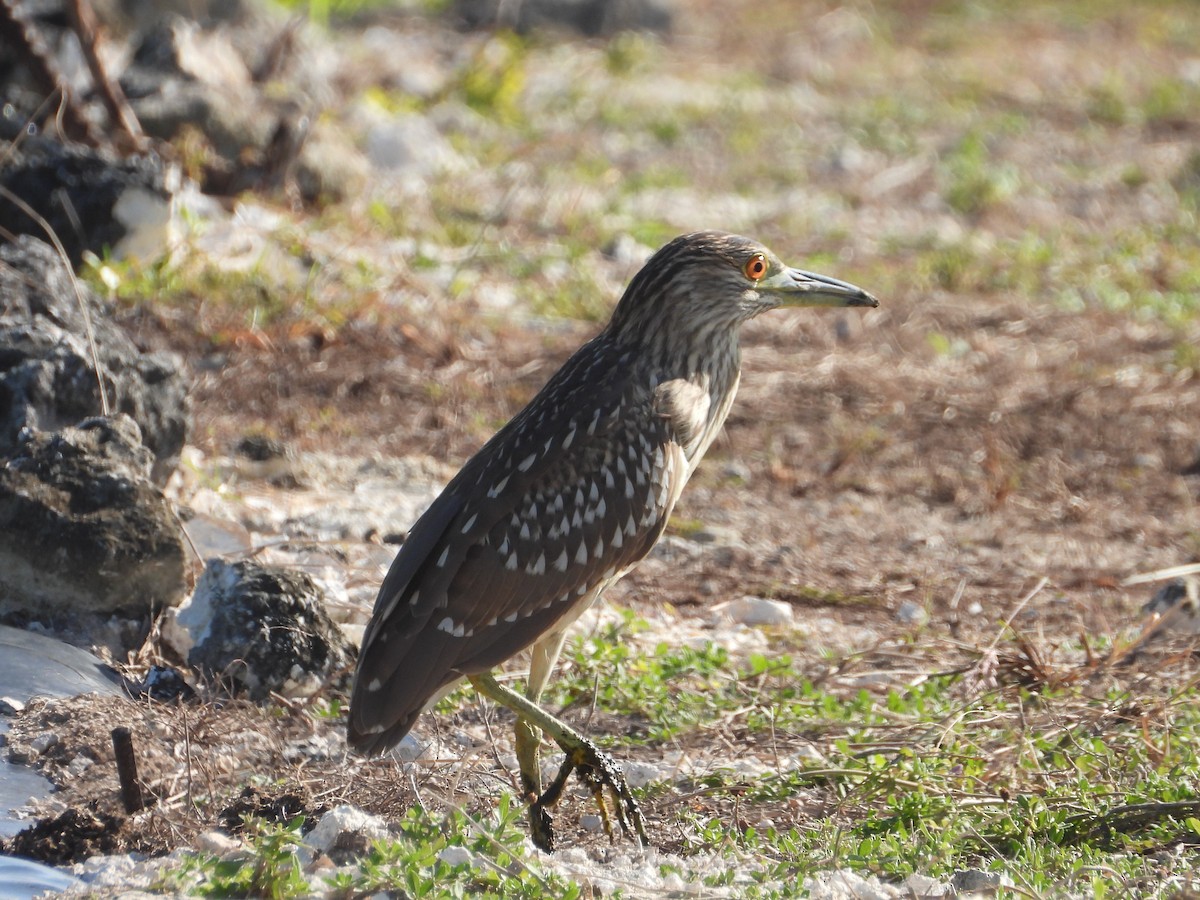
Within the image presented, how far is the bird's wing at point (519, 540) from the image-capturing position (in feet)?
14.5

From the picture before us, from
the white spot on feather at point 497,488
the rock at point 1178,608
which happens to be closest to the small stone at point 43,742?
the white spot on feather at point 497,488

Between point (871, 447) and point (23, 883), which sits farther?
point (871, 447)

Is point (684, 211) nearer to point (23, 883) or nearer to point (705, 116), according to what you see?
point (705, 116)

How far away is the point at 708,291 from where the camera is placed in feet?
17.1

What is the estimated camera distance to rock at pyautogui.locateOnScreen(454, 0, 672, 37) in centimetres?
1552

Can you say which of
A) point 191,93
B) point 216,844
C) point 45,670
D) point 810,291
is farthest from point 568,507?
point 191,93

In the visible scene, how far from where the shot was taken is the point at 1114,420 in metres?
8.35

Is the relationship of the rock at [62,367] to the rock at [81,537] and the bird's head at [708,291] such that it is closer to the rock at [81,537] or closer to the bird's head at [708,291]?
the rock at [81,537]

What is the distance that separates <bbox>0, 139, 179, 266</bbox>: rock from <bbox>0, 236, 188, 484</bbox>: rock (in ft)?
5.21

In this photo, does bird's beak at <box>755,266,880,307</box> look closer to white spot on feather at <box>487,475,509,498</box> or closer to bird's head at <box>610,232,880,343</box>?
bird's head at <box>610,232,880,343</box>

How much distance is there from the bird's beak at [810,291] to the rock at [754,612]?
1.41 m

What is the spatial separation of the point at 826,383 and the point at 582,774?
4534 millimetres

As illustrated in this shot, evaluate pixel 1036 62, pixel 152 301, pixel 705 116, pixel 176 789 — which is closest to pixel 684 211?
pixel 705 116

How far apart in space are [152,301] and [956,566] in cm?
413
